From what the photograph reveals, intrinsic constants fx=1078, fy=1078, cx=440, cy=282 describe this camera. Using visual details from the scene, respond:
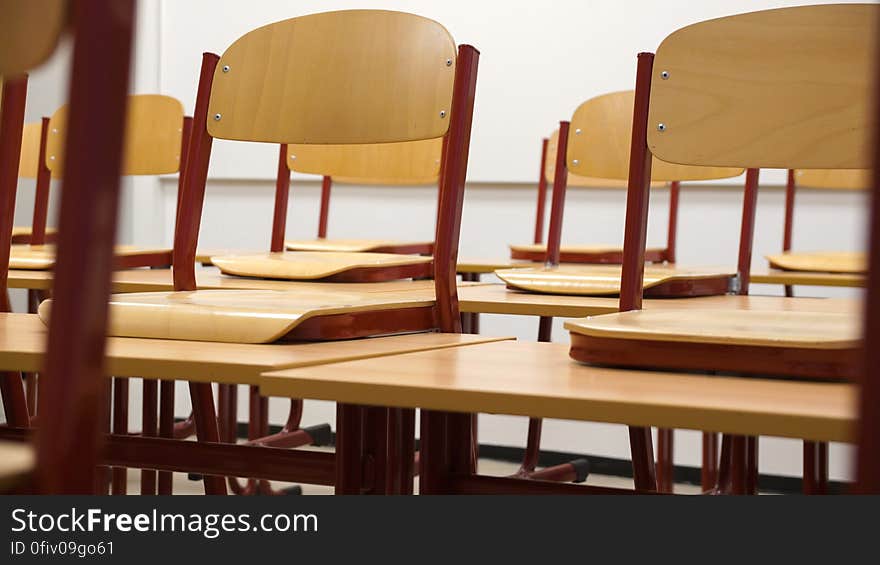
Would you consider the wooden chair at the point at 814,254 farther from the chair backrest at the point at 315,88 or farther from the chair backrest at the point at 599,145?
the chair backrest at the point at 315,88

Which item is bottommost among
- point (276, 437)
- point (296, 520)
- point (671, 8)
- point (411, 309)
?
point (276, 437)

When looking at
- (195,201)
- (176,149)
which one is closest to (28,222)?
(176,149)

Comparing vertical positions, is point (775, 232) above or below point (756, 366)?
above

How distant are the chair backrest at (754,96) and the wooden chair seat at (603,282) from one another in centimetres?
63

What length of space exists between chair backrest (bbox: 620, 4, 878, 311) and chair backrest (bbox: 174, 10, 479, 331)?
0.34 meters

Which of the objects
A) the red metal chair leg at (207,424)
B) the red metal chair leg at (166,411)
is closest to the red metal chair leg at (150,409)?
the red metal chair leg at (166,411)

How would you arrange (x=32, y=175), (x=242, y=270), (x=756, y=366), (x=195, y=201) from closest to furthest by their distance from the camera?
1. (x=756, y=366)
2. (x=195, y=201)
3. (x=242, y=270)
4. (x=32, y=175)

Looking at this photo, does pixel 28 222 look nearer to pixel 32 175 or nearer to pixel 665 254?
pixel 32 175

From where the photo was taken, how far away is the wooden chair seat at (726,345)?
2.81ft

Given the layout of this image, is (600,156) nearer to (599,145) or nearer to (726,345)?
(599,145)

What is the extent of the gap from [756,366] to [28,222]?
444 cm

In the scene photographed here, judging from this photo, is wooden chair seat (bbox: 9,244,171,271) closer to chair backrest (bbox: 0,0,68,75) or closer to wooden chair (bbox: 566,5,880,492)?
wooden chair (bbox: 566,5,880,492)

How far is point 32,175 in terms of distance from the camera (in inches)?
151

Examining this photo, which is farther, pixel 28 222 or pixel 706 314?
pixel 28 222
